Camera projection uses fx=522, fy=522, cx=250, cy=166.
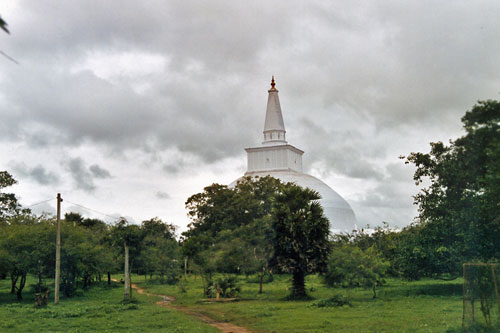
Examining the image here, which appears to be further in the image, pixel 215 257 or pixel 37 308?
pixel 215 257

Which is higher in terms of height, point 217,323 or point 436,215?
point 436,215

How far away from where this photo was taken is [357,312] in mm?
19969

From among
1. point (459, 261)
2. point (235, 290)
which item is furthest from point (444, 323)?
point (235, 290)

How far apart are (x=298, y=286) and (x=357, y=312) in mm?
6680

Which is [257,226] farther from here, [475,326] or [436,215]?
[475,326]

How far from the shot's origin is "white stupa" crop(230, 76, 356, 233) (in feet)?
217

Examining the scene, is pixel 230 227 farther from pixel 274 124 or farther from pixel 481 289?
pixel 481 289

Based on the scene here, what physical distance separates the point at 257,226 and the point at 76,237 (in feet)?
36.9

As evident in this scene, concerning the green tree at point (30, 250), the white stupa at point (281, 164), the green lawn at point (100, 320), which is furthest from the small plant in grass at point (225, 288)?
the white stupa at point (281, 164)

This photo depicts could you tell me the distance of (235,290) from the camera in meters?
28.1

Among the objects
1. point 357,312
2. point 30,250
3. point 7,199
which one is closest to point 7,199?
point 7,199

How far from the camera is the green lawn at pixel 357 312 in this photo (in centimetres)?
1606

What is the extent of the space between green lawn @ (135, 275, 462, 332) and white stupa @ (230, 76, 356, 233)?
3720cm

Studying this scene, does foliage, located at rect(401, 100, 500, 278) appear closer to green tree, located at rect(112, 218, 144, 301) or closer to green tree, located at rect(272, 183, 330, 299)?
green tree, located at rect(272, 183, 330, 299)
